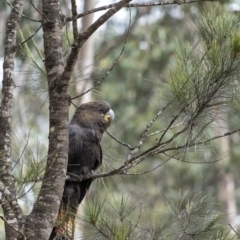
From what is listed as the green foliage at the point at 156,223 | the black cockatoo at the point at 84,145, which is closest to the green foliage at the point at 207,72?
the green foliage at the point at 156,223

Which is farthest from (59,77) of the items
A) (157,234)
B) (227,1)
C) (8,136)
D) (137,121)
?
(137,121)

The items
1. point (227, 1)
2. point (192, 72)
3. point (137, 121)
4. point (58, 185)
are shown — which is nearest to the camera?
point (58, 185)

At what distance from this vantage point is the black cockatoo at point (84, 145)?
319 cm

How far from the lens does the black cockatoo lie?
10.5 feet

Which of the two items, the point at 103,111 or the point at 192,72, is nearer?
the point at 192,72

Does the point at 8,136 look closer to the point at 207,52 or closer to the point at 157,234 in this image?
the point at 157,234

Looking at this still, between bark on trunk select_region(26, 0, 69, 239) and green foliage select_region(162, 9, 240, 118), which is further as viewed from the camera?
green foliage select_region(162, 9, 240, 118)

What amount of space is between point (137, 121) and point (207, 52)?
5.87 meters

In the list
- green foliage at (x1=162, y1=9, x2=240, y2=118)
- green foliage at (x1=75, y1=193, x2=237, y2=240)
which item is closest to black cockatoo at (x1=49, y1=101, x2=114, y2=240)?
green foliage at (x1=75, y1=193, x2=237, y2=240)

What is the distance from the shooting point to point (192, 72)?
2.51m

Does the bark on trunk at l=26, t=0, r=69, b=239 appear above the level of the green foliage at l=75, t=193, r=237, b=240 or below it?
above

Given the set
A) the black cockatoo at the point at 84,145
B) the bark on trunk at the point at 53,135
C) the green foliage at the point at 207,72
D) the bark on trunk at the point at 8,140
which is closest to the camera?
the bark on trunk at the point at 8,140

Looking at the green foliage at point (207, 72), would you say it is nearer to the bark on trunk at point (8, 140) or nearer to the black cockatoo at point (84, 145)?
the bark on trunk at point (8, 140)

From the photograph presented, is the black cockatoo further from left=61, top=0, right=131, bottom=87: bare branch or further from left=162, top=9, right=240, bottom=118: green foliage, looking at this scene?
left=61, top=0, right=131, bottom=87: bare branch
